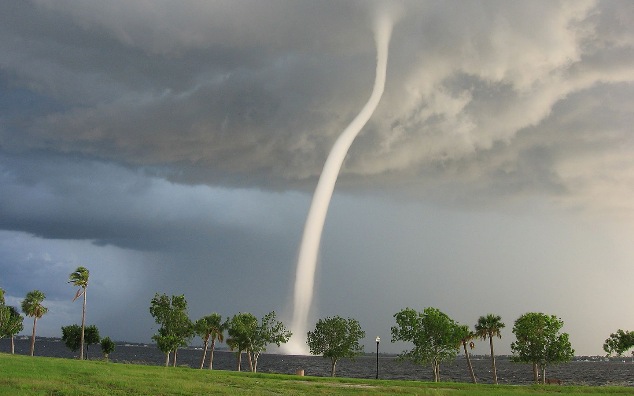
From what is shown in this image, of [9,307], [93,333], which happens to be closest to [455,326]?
[93,333]

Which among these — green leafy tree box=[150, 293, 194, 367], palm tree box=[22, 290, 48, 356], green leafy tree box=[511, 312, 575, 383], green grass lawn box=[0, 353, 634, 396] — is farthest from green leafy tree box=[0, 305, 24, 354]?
green leafy tree box=[511, 312, 575, 383]

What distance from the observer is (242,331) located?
87.8 m

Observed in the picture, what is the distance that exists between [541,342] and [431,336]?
553 inches

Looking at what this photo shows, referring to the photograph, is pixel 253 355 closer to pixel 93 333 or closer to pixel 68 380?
pixel 93 333

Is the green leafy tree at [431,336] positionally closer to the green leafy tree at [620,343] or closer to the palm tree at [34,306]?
the green leafy tree at [620,343]

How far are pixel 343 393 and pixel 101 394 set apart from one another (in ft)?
53.5

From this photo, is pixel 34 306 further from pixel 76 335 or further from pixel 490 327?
pixel 490 327

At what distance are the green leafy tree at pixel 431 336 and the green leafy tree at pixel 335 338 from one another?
7.78 meters

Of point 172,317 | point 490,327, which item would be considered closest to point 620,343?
point 490,327

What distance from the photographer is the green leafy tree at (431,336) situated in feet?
254

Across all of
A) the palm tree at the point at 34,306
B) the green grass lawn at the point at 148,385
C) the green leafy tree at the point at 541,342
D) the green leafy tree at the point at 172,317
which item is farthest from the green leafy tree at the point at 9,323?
the green leafy tree at the point at 541,342

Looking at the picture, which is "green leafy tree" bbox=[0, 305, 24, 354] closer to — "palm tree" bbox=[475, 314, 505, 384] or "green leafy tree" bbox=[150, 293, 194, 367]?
"green leafy tree" bbox=[150, 293, 194, 367]

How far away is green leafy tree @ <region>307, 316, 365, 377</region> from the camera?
84.1 metres

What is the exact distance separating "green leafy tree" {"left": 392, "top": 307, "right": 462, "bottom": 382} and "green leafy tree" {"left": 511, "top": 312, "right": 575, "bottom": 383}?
836 centimetres
